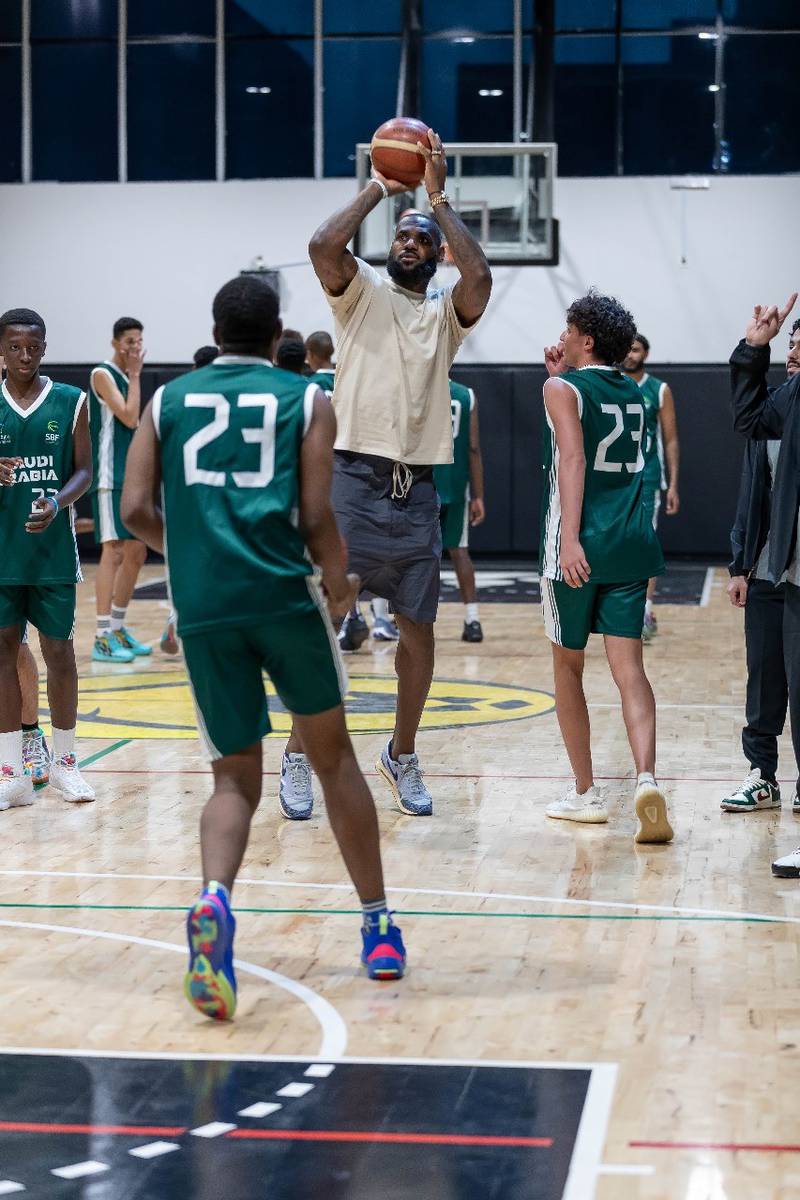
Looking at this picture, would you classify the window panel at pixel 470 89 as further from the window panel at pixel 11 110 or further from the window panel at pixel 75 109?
the window panel at pixel 11 110

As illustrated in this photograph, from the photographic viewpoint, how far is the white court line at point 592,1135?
297 centimetres

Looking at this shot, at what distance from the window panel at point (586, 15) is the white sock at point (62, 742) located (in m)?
12.9

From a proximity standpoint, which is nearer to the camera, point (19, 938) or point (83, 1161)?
point (83, 1161)

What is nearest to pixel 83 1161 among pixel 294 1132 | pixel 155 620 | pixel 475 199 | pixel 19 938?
pixel 294 1132

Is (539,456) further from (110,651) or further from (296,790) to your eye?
(296,790)

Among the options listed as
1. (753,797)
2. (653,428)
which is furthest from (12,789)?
(653,428)

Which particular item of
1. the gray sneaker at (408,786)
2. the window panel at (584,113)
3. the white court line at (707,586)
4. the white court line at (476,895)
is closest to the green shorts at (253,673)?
the white court line at (476,895)

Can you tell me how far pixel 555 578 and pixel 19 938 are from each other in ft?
7.12

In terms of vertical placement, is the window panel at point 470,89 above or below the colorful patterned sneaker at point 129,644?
above

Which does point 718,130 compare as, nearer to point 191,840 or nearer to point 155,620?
point 155,620

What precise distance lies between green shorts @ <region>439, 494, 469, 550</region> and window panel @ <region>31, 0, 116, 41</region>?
9.30 meters

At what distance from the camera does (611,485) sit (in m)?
5.74

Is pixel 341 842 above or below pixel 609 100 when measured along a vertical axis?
below

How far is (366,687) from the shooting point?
360 inches
